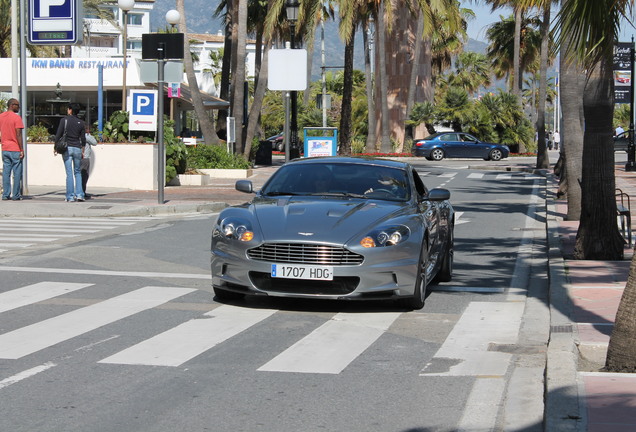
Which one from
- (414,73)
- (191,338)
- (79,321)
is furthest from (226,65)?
(191,338)

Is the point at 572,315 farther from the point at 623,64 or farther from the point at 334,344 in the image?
the point at 623,64

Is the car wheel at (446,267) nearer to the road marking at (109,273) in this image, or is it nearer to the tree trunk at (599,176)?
the tree trunk at (599,176)

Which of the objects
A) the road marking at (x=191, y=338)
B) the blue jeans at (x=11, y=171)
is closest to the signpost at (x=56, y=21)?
the blue jeans at (x=11, y=171)

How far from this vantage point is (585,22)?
880cm

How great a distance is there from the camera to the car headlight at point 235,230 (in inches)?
375

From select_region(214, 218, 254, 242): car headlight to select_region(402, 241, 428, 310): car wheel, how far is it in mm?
1619

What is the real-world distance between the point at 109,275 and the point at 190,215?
28.9 ft

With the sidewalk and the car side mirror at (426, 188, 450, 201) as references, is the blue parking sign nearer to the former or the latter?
the sidewalk

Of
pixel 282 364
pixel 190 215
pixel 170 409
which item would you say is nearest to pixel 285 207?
pixel 282 364

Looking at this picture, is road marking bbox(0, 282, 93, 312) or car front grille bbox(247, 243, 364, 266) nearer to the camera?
car front grille bbox(247, 243, 364, 266)

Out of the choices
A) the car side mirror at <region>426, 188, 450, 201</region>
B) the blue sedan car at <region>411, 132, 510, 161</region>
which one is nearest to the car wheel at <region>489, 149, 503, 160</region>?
the blue sedan car at <region>411, 132, 510, 161</region>

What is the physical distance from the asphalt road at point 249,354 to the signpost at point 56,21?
10241 mm

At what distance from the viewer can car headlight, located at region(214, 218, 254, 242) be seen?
9.53 metres

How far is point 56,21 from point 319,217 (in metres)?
14.7
